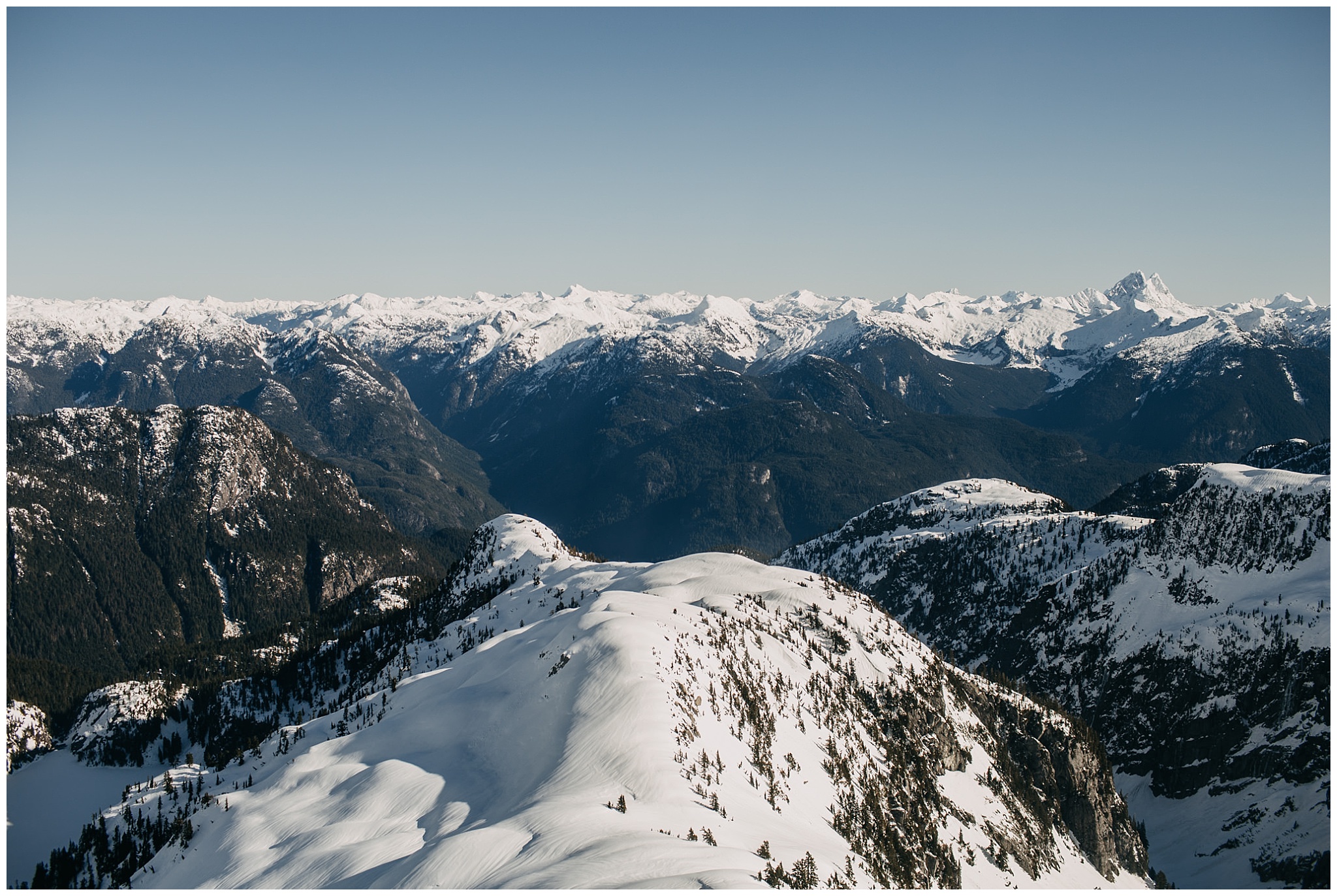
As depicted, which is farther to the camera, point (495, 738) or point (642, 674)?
point (642, 674)

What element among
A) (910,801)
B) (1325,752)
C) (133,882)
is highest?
(133,882)

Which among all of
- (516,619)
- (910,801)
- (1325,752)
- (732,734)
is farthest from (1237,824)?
(516,619)

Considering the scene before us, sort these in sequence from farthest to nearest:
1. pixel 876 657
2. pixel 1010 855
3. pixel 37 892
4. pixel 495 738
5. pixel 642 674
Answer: pixel 876 657 < pixel 1010 855 < pixel 642 674 < pixel 495 738 < pixel 37 892

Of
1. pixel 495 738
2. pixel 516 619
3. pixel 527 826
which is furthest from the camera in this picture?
pixel 516 619

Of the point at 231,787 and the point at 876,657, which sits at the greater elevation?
the point at 231,787

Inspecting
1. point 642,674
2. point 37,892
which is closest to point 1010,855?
point 642,674

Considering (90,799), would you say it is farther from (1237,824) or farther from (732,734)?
(1237,824)

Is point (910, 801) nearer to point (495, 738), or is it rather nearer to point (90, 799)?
point (495, 738)
